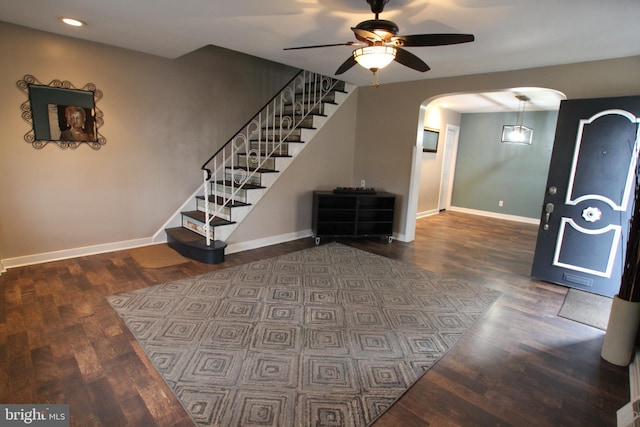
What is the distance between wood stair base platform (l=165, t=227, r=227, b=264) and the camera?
12.9ft

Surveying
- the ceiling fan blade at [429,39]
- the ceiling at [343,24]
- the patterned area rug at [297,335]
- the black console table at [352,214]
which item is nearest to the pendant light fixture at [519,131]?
the ceiling at [343,24]

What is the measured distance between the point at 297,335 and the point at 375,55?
221 centimetres

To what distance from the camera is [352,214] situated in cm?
535

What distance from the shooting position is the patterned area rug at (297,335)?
185 centimetres

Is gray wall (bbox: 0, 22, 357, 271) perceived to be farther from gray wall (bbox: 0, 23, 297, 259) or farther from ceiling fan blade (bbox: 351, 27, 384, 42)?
ceiling fan blade (bbox: 351, 27, 384, 42)

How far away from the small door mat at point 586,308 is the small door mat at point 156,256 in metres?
4.22

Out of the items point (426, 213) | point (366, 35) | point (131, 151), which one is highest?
point (366, 35)

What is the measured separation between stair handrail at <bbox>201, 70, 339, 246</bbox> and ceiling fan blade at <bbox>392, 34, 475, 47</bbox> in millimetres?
2680

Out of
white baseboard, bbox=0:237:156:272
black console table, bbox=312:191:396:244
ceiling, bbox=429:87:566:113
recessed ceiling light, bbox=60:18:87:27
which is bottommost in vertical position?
white baseboard, bbox=0:237:156:272

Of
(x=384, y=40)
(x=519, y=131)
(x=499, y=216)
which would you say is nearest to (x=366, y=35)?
A: (x=384, y=40)

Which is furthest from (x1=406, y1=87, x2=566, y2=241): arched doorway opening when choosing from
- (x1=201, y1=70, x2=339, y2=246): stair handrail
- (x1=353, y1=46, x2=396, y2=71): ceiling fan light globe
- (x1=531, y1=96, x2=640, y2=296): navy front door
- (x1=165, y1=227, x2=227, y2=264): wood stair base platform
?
(x1=353, y1=46, x2=396, y2=71): ceiling fan light globe

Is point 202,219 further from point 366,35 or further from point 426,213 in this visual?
point 426,213

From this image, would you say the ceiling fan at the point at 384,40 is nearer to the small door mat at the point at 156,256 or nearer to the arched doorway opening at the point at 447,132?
the small door mat at the point at 156,256

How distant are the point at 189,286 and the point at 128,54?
3.01 m
